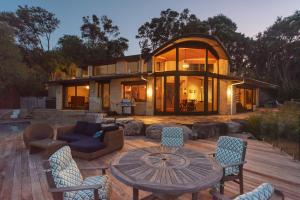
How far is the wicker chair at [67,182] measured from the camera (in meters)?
2.26

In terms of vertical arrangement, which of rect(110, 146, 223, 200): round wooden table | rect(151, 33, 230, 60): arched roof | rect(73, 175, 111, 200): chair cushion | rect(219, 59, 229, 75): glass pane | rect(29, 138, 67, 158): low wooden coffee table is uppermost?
rect(151, 33, 230, 60): arched roof

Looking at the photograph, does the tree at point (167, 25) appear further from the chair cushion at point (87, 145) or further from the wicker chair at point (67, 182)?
the wicker chair at point (67, 182)

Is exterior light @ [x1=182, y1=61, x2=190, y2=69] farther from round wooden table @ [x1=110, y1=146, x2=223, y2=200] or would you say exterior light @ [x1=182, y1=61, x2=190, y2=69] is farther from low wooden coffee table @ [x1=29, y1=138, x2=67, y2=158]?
round wooden table @ [x1=110, y1=146, x2=223, y2=200]

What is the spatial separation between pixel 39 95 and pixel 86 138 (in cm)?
1922

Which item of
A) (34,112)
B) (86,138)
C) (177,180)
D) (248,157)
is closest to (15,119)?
(34,112)

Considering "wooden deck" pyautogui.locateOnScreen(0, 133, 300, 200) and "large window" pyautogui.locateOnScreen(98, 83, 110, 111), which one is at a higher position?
"large window" pyautogui.locateOnScreen(98, 83, 110, 111)

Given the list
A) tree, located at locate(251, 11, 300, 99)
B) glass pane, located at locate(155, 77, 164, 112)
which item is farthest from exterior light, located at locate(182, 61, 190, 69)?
tree, located at locate(251, 11, 300, 99)

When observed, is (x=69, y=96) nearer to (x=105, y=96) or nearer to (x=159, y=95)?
(x=105, y=96)

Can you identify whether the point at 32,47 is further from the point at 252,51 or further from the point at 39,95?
the point at 252,51

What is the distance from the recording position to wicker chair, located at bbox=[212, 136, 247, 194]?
3227 millimetres

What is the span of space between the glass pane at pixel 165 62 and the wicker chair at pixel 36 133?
31.0ft

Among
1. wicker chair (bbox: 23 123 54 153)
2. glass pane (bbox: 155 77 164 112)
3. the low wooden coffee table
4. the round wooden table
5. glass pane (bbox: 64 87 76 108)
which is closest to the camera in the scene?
the round wooden table

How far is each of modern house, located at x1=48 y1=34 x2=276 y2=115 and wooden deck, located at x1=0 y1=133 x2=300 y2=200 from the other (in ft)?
22.6

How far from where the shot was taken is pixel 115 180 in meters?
4.18
